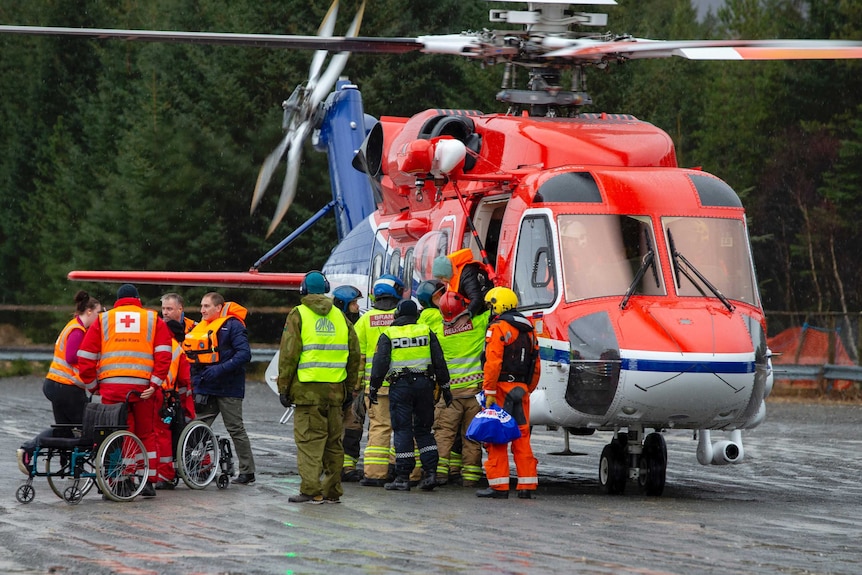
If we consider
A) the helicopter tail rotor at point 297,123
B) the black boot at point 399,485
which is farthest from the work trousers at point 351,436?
the helicopter tail rotor at point 297,123

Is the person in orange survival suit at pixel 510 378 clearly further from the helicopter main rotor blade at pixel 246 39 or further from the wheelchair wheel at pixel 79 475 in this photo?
the wheelchair wheel at pixel 79 475

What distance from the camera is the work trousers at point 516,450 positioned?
1238 centimetres

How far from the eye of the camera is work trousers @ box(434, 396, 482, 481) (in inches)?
532

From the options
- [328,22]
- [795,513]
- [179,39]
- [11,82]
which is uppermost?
[11,82]

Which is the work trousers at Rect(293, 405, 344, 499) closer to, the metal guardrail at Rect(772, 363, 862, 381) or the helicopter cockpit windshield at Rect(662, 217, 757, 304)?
the helicopter cockpit windshield at Rect(662, 217, 757, 304)

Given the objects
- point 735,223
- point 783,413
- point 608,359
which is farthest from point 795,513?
point 783,413

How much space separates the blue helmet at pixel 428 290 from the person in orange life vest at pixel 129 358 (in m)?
2.48

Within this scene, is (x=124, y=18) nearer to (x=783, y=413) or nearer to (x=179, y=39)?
(x=783, y=413)

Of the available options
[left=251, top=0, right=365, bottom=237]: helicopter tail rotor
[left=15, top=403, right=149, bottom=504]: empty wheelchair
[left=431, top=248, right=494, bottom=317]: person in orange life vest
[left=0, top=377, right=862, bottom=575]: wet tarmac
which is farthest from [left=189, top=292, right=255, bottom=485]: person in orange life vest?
[left=251, top=0, right=365, bottom=237]: helicopter tail rotor

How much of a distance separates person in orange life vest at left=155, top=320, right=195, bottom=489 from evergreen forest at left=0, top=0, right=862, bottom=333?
23256 millimetres

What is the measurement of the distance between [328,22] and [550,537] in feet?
29.8

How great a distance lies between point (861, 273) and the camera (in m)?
42.9

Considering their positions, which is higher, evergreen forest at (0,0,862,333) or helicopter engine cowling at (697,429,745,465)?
evergreen forest at (0,0,862,333)

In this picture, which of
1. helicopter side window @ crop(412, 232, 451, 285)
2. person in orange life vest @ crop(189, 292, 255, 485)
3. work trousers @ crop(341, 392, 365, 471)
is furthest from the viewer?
helicopter side window @ crop(412, 232, 451, 285)
